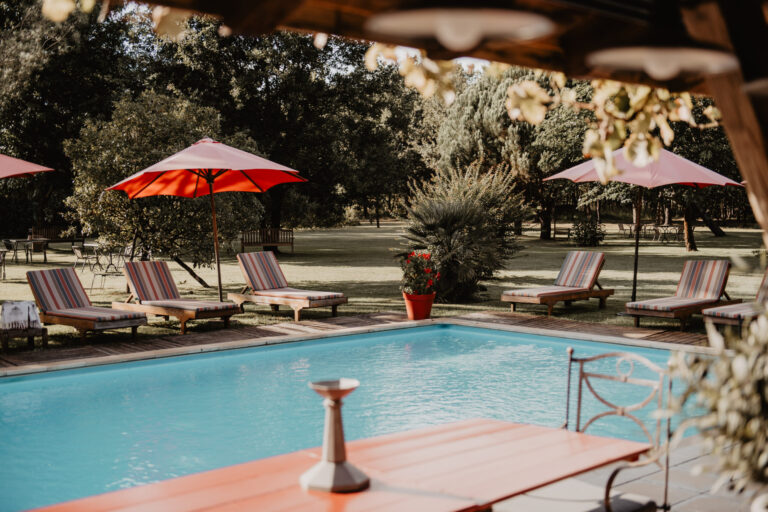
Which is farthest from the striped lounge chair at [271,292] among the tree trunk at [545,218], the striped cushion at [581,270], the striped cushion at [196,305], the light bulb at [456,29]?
the tree trunk at [545,218]

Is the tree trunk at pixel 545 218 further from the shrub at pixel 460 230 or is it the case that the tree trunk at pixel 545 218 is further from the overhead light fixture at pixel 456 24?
the overhead light fixture at pixel 456 24

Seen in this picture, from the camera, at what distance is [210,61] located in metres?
26.5

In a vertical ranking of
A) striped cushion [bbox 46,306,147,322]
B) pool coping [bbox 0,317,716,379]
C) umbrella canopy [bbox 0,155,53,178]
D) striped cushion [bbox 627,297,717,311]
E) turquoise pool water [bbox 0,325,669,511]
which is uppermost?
umbrella canopy [bbox 0,155,53,178]

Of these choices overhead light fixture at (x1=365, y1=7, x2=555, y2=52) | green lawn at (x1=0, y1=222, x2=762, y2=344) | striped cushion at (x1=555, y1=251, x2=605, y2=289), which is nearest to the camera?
overhead light fixture at (x1=365, y1=7, x2=555, y2=52)

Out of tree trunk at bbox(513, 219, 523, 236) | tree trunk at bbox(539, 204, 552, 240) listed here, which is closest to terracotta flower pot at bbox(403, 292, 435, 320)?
tree trunk at bbox(513, 219, 523, 236)

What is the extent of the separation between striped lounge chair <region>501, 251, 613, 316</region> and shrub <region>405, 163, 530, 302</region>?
1254 mm

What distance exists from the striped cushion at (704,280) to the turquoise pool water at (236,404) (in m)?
2.80

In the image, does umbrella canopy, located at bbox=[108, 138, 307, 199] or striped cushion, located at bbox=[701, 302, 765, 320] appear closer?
striped cushion, located at bbox=[701, 302, 765, 320]

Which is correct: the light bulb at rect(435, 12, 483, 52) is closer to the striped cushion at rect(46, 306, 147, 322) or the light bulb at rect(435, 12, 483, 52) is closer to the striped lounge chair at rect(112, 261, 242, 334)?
the striped cushion at rect(46, 306, 147, 322)

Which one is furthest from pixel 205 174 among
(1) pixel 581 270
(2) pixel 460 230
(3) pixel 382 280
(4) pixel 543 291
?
(3) pixel 382 280

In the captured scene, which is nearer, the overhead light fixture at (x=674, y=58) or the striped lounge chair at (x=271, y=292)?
the overhead light fixture at (x=674, y=58)

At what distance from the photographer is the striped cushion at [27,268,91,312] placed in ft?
33.0

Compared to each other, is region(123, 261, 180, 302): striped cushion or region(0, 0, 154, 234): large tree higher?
region(0, 0, 154, 234): large tree

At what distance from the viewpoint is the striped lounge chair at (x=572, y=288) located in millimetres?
12258
